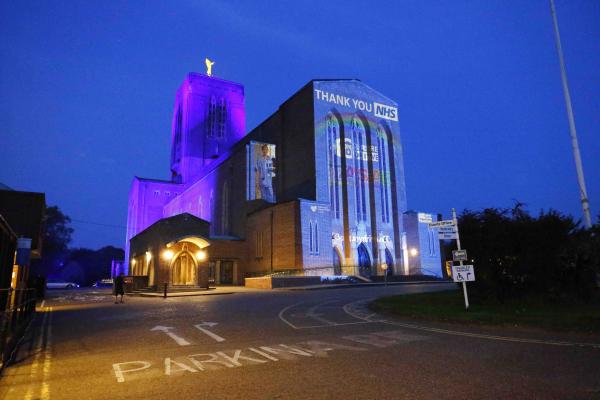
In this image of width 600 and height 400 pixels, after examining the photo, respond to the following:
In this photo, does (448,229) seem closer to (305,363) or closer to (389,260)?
(305,363)

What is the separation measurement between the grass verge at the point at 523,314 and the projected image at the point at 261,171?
42.5 meters

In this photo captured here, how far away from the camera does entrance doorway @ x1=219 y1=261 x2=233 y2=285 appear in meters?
49.0

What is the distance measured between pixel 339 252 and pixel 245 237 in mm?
13329

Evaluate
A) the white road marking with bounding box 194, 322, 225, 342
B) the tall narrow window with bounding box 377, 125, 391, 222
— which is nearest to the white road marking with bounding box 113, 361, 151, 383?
the white road marking with bounding box 194, 322, 225, 342

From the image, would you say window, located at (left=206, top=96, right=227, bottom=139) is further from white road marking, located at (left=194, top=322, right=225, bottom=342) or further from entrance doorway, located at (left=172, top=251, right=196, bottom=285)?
white road marking, located at (left=194, top=322, right=225, bottom=342)

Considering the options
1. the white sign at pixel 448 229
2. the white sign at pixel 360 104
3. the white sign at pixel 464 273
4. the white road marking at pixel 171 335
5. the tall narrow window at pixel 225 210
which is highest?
the white sign at pixel 360 104

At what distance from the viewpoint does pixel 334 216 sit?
51188mm

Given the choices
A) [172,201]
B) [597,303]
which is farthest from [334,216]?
[172,201]

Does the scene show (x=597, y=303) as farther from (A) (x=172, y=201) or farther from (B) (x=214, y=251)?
(A) (x=172, y=201)

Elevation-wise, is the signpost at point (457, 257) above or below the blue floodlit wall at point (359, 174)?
below

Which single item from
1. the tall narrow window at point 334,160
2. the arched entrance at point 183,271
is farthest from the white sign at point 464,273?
the tall narrow window at point 334,160

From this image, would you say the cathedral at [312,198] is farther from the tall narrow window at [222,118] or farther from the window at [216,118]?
the window at [216,118]

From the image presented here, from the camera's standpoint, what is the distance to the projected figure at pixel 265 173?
5709cm

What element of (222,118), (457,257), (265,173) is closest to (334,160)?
(265,173)
